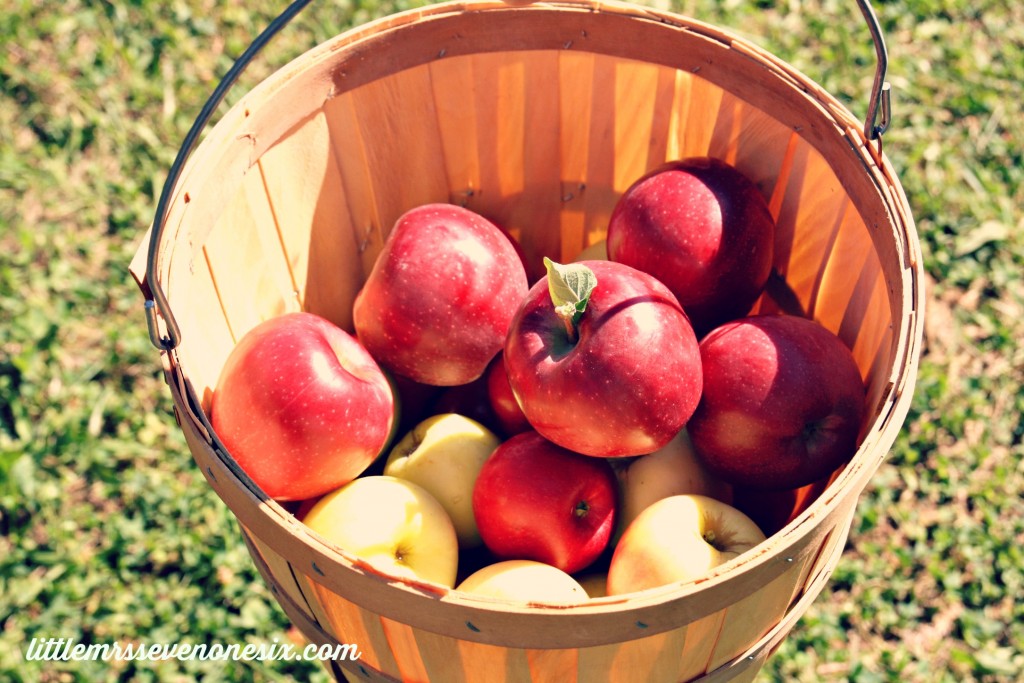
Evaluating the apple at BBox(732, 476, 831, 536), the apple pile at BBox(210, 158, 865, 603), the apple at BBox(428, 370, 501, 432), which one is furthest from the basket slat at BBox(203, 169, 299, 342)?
the apple at BBox(732, 476, 831, 536)

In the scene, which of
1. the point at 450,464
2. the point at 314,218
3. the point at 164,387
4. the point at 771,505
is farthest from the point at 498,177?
the point at 164,387

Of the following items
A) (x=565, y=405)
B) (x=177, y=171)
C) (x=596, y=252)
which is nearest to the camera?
(x=177, y=171)

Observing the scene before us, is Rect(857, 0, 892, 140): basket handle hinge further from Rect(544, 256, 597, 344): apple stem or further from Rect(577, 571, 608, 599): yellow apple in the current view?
Rect(577, 571, 608, 599): yellow apple

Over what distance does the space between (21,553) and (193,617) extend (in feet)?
1.63

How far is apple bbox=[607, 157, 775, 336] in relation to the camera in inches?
70.9

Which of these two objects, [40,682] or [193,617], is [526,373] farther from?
[40,682]

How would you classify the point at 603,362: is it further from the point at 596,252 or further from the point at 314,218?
the point at 314,218

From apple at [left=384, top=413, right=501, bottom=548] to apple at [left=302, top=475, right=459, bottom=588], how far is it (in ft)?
0.25

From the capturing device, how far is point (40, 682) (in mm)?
2311

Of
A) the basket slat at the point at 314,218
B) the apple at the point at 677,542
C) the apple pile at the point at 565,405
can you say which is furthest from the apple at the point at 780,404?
the basket slat at the point at 314,218

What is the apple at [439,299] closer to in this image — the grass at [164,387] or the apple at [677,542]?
the apple at [677,542]

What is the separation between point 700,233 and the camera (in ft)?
5.90

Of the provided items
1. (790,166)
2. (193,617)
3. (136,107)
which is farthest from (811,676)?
(136,107)

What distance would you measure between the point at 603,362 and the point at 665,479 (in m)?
0.36
